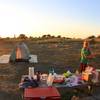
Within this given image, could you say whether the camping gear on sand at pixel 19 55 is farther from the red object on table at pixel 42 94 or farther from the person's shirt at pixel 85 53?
the red object on table at pixel 42 94

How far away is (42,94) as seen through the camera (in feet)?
32.0

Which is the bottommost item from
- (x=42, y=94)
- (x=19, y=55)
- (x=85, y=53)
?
(x=19, y=55)

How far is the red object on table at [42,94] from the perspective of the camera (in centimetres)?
946

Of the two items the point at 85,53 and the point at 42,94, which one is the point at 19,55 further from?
the point at 42,94

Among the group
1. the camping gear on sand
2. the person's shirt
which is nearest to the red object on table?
the person's shirt

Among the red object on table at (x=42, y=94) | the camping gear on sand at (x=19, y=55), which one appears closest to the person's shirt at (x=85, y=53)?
the red object on table at (x=42, y=94)

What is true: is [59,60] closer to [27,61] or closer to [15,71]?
[27,61]

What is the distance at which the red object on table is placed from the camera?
9.46 m

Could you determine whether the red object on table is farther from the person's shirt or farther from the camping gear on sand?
the camping gear on sand

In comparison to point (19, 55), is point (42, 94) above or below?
above

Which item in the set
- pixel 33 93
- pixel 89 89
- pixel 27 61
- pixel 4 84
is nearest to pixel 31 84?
pixel 33 93

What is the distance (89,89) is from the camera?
1193 cm

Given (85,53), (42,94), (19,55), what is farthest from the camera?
(19,55)

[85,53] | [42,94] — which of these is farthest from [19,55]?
[42,94]
